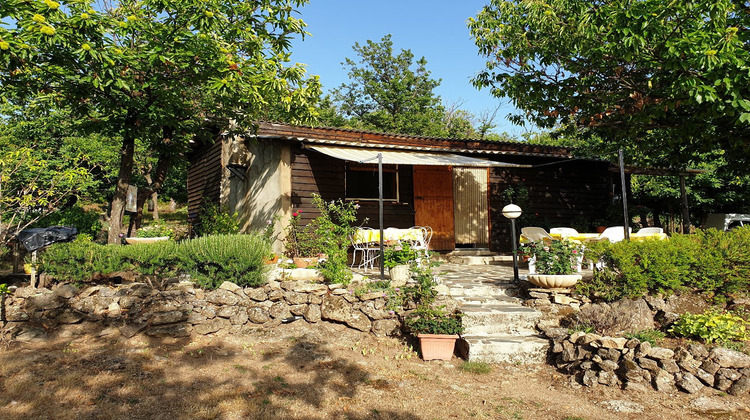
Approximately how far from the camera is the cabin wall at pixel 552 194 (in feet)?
39.6

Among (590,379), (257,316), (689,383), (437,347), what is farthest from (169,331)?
(689,383)

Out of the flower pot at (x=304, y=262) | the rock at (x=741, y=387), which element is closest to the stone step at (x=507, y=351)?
the rock at (x=741, y=387)

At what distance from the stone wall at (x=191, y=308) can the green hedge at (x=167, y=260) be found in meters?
0.19

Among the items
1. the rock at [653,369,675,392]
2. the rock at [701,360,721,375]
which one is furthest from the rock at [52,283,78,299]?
the rock at [701,360,721,375]

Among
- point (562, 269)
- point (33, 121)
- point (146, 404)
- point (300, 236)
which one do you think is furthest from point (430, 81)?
point (146, 404)

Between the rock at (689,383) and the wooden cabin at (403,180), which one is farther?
the wooden cabin at (403,180)

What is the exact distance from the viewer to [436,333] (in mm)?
5707

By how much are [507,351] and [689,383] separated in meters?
1.84

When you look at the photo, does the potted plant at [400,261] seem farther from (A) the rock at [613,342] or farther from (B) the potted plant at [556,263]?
(A) the rock at [613,342]

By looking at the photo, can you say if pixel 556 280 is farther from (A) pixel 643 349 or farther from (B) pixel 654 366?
(B) pixel 654 366

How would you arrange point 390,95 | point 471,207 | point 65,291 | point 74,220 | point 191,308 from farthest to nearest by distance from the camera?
point 390,95 < point 74,220 < point 471,207 < point 191,308 < point 65,291

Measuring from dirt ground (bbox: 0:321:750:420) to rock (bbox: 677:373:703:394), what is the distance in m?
0.08

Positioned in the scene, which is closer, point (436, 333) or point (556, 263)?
point (436, 333)

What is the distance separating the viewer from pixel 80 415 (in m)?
3.89
